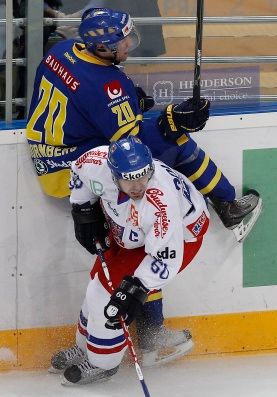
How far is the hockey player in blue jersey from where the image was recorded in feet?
14.7

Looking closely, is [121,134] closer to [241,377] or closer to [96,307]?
[96,307]

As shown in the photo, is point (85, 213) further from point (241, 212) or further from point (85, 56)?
point (241, 212)

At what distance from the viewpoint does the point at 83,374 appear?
4645mm

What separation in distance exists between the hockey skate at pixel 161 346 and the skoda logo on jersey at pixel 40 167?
72cm

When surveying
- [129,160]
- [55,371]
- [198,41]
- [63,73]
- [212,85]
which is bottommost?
[55,371]

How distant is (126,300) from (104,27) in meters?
0.96

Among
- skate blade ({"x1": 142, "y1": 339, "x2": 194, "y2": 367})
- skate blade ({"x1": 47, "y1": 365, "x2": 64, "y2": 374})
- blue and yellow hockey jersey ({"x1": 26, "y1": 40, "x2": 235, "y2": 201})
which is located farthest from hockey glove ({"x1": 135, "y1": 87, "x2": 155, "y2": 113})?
skate blade ({"x1": 47, "y1": 365, "x2": 64, "y2": 374})

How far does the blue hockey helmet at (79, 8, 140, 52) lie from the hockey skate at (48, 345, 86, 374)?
113 centimetres

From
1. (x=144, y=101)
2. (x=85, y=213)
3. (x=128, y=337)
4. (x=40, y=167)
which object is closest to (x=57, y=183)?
(x=40, y=167)

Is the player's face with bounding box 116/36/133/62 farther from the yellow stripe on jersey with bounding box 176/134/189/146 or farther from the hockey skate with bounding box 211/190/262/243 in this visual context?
the hockey skate with bounding box 211/190/262/243

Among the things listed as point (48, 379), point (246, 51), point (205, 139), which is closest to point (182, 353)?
point (48, 379)

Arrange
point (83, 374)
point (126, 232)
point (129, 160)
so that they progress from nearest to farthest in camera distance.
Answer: point (129, 160) < point (126, 232) < point (83, 374)

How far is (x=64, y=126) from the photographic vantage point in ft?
15.0

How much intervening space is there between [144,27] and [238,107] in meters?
0.48
